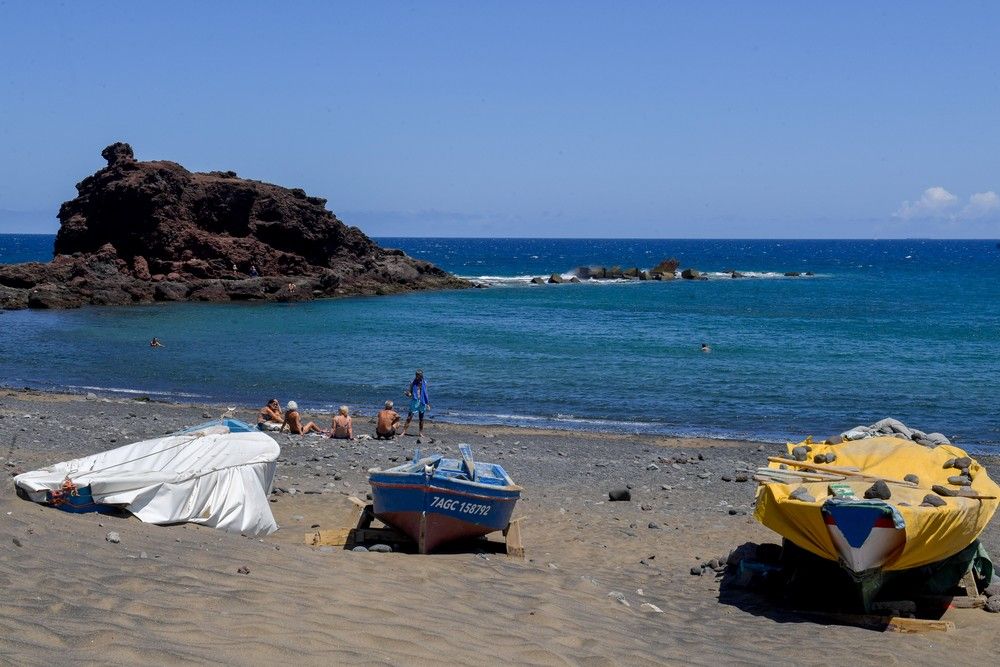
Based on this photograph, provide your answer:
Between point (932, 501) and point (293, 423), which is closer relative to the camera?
point (932, 501)

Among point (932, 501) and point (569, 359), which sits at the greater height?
point (932, 501)

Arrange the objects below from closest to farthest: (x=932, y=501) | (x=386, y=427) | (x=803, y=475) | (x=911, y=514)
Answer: (x=911, y=514) < (x=932, y=501) < (x=803, y=475) < (x=386, y=427)

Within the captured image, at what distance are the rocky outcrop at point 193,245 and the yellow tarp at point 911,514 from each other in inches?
2224

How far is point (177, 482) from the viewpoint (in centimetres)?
1182

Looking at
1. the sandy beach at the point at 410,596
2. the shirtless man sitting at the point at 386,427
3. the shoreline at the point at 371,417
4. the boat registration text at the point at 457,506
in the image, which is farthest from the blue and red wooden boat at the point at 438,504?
the shoreline at the point at 371,417

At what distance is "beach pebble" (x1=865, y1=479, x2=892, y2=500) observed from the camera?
10344 millimetres

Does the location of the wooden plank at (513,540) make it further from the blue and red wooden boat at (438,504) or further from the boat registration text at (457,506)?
the boat registration text at (457,506)

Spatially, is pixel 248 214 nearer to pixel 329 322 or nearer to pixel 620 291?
pixel 329 322

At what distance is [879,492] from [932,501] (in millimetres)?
541

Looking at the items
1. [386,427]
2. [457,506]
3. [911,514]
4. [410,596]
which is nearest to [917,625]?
[911,514]

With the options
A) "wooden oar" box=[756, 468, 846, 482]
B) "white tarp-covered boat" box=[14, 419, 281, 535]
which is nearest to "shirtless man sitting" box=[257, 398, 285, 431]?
"white tarp-covered boat" box=[14, 419, 281, 535]

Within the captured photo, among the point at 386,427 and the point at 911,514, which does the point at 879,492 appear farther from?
the point at 386,427

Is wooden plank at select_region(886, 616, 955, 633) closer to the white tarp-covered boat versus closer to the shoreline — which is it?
the white tarp-covered boat

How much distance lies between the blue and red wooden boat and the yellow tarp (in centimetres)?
313
